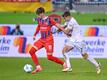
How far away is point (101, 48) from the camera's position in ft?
78.5

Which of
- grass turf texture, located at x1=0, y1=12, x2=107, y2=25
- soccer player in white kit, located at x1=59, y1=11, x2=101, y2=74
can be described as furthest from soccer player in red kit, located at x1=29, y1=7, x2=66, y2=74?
grass turf texture, located at x1=0, y1=12, x2=107, y2=25

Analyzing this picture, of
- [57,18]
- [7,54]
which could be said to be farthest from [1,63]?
[57,18]

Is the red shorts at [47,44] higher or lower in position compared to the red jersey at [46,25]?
lower

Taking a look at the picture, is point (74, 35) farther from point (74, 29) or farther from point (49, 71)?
point (49, 71)

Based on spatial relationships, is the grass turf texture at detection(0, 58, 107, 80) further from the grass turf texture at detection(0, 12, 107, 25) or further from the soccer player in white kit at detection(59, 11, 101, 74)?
the grass turf texture at detection(0, 12, 107, 25)

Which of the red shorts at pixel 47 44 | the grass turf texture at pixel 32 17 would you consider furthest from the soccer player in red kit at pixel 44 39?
the grass turf texture at pixel 32 17

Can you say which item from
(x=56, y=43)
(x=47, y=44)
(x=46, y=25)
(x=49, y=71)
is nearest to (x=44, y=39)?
(x=47, y=44)

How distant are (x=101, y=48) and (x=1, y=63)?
451 centimetres

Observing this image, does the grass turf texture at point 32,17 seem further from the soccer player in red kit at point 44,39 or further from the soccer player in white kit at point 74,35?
→ the soccer player in red kit at point 44,39

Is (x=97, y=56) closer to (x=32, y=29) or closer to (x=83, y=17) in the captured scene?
(x=32, y=29)

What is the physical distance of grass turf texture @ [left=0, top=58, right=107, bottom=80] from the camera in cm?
1750

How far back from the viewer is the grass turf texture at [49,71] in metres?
17.5

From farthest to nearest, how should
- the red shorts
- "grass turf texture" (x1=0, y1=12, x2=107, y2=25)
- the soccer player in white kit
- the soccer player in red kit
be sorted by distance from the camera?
1. "grass turf texture" (x1=0, y1=12, x2=107, y2=25)
2. the red shorts
3. the soccer player in red kit
4. the soccer player in white kit

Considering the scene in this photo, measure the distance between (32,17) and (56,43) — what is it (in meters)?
15.2
